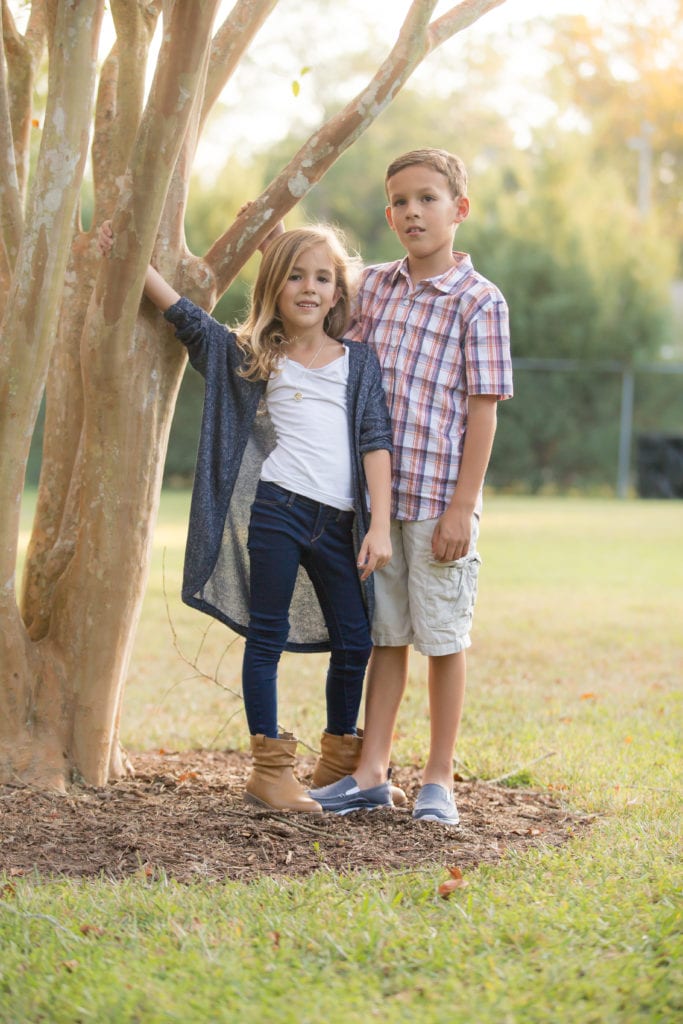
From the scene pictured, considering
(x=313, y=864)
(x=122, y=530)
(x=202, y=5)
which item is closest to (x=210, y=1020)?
(x=313, y=864)

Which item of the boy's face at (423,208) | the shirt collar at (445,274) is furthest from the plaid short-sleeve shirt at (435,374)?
the boy's face at (423,208)

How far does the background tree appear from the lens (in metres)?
3.44

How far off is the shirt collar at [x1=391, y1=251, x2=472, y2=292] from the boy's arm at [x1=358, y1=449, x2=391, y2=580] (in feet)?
1.71

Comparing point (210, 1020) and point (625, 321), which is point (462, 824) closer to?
point (210, 1020)

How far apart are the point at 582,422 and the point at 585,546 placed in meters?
8.64

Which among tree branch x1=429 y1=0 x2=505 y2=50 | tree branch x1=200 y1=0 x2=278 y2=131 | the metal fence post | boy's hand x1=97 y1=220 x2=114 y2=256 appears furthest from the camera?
the metal fence post

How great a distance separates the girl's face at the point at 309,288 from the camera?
365cm

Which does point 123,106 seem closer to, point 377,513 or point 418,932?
point 377,513

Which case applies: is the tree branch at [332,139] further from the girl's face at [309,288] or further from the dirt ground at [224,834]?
the dirt ground at [224,834]

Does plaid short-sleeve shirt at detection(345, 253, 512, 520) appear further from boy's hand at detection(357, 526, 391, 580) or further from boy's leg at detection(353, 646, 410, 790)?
boy's leg at detection(353, 646, 410, 790)

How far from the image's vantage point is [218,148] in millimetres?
27141

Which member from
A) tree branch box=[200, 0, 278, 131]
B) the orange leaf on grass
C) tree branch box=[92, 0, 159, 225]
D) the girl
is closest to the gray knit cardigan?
the girl

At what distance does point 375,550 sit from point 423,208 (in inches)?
39.3

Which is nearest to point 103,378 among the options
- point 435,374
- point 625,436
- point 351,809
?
point 435,374
